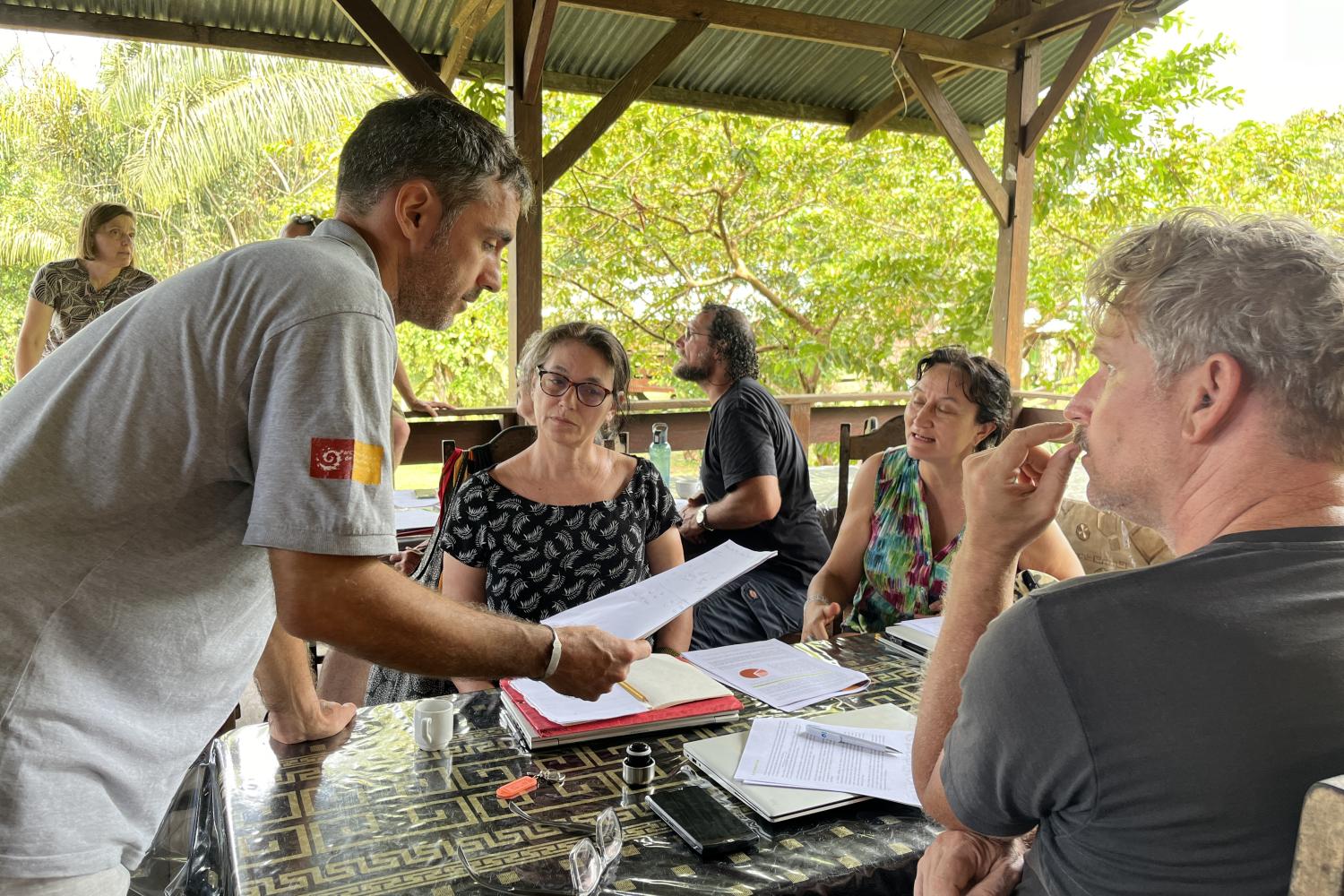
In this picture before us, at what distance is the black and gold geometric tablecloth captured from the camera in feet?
3.63

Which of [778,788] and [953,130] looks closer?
[778,788]

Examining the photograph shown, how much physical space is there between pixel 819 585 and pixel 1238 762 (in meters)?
1.82

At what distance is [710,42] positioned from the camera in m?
5.90

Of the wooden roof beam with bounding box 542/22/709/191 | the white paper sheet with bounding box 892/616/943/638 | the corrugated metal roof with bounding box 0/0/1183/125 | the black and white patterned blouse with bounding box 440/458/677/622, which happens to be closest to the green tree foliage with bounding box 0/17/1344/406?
the corrugated metal roof with bounding box 0/0/1183/125

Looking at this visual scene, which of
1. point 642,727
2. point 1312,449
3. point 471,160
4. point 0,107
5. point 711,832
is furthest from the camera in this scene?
point 0,107

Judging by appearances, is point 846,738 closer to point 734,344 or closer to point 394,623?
point 394,623

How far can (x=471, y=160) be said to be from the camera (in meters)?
1.40

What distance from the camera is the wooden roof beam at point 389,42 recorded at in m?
4.40

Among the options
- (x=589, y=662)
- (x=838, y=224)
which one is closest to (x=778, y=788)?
(x=589, y=662)

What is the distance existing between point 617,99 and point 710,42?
4.00 ft

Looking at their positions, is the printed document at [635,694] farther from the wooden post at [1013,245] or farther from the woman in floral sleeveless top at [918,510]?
the wooden post at [1013,245]

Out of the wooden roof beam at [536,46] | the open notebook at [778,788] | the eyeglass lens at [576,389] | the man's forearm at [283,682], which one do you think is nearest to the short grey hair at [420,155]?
the man's forearm at [283,682]

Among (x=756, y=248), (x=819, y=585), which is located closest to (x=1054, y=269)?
(x=756, y=248)

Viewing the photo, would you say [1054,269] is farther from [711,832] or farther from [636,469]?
[711,832]
